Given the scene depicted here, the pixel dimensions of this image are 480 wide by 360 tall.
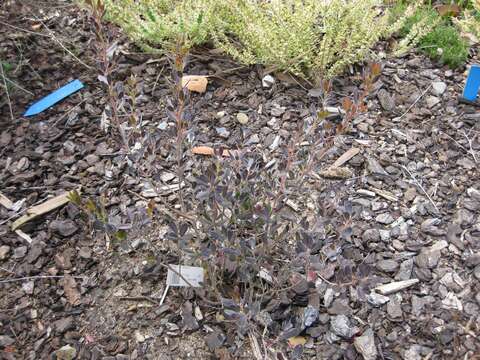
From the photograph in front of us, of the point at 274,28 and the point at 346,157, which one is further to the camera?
the point at 274,28

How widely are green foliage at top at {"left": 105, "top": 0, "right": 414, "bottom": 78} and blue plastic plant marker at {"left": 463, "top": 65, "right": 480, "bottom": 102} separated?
486 mm

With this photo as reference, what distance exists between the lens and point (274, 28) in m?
2.52

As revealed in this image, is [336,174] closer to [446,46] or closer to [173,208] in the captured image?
[173,208]

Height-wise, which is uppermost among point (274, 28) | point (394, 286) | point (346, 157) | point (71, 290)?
point (274, 28)

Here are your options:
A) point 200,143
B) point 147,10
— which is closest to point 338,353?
point 200,143

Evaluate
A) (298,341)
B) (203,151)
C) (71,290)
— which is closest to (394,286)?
(298,341)

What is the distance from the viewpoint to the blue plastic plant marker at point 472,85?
240 cm

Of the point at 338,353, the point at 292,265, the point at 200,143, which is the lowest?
the point at 338,353

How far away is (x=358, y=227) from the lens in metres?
2.02

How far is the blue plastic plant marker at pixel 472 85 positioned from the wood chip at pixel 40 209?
1.96 m

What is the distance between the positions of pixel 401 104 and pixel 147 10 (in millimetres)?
1437

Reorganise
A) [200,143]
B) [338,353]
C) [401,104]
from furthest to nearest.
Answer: [401,104] < [200,143] < [338,353]

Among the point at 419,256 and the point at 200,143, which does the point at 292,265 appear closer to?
the point at 419,256

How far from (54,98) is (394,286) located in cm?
185
